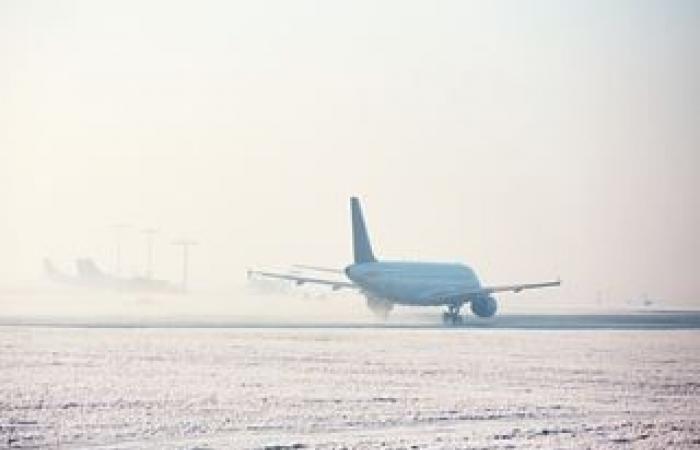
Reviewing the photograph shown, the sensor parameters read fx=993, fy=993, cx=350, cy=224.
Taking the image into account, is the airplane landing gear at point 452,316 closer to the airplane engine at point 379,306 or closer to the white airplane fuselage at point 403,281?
the white airplane fuselage at point 403,281

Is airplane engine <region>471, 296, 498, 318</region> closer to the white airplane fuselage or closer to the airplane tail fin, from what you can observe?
the white airplane fuselage

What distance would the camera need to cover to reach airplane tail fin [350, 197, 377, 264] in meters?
73.1

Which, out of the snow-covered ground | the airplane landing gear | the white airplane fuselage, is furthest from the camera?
the white airplane fuselage

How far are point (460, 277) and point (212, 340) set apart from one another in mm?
37022

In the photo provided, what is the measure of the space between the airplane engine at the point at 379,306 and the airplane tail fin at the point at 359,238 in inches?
119

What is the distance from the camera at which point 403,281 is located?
69.4 m

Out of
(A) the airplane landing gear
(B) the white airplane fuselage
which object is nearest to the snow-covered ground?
(A) the airplane landing gear

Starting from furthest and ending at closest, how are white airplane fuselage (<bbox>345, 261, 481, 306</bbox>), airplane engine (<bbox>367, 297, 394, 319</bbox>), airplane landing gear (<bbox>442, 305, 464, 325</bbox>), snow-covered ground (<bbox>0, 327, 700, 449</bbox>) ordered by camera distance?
airplane engine (<bbox>367, 297, 394, 319</bbox>), white airplane fuselage (<bbox>345, 261, 481, 306</bbox>), airplane landing gear (<bbox>442, 305, 464, 325</bbox>), snow-covered ground (<bbox>0, 327, 700, 449</bbox>)

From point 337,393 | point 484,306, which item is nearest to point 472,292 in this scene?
point 484,306

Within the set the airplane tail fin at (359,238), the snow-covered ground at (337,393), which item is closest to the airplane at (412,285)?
the airplane tail fin at (359,238)

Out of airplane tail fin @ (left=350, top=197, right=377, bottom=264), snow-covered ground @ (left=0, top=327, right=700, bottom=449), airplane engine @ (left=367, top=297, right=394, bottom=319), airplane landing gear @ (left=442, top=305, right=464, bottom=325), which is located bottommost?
snow-covered ground @ (left=0, top=327, right=700, bottom=449)

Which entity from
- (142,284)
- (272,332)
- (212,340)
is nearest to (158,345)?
(212,340)

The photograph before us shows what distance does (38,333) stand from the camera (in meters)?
42.2

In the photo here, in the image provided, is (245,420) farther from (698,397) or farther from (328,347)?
(328,347)
